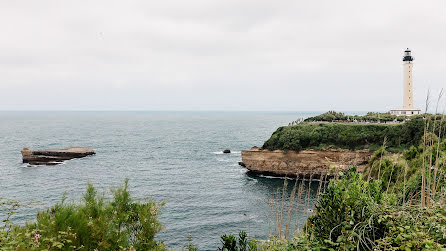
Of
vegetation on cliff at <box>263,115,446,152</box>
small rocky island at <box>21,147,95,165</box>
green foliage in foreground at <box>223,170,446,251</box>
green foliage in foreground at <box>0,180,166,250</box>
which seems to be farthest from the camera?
small rocky island at <box>21,147,95,165</box>

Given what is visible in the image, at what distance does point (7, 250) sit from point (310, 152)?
4562cm

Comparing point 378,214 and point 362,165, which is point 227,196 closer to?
point 362,165

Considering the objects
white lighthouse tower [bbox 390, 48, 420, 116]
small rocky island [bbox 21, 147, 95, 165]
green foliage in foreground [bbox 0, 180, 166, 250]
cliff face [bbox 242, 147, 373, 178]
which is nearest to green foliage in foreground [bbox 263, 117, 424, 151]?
cliff face [bbox 242, 147, 373, 178]

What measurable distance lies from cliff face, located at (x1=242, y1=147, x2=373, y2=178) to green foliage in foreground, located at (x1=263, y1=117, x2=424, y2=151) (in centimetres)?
128

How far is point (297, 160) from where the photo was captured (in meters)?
48.2

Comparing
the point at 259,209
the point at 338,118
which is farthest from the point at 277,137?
the point at 338,118

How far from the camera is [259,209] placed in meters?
34.5

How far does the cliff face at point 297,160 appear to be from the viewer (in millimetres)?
47125

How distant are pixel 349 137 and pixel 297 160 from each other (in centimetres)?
997

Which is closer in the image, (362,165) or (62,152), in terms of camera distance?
(362,165)

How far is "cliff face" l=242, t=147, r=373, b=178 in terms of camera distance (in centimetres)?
4712

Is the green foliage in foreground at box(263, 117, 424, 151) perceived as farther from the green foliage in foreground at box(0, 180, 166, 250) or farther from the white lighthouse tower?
the green foliage in foreground at box(0, 180, 166, 250)

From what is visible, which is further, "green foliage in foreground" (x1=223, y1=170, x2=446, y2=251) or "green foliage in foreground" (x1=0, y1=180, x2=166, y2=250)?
"green foliage in foreground" (x1=0, y1=180, x2=166, y2=250)

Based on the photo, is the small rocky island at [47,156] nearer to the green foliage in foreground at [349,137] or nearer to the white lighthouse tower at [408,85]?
the green foliage in foreground at [349,137]
